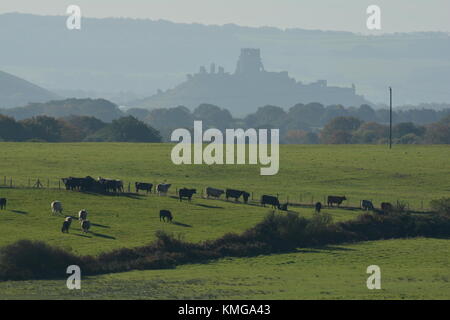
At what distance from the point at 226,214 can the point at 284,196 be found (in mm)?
12215

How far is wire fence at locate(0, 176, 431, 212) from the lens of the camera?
8225 cm

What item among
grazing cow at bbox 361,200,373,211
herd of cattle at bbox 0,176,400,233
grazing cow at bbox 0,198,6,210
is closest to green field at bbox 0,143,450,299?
grazing cow at bbox 0,198,6,210

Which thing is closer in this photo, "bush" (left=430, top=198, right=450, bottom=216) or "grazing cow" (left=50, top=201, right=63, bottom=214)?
"grazing cow" (left=50, top=201, right=63, bottom=214)

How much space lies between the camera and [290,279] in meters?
57.1

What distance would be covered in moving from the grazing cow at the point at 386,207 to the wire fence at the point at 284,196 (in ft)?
5.71

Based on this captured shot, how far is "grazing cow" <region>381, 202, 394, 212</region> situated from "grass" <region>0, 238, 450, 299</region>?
26.5ft

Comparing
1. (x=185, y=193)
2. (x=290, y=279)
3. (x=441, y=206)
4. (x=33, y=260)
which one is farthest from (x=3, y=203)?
(x=441, y=206)

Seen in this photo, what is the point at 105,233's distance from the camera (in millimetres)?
66938

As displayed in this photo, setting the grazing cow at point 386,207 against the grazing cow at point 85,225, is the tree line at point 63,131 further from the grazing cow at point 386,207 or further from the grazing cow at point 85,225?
the grazing cow at point 85,225

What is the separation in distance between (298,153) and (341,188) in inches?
1008

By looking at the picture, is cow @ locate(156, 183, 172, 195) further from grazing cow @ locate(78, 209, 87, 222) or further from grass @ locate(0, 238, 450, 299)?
grass @ locate(0, 238, 450, 299)

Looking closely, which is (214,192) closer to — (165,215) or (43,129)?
(165,215)

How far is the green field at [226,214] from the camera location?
176ft
